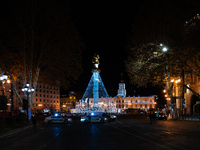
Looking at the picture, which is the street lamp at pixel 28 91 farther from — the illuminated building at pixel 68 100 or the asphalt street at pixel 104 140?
the illuminated building at pixel 68 100

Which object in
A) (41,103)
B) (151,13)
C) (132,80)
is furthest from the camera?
(41,103)

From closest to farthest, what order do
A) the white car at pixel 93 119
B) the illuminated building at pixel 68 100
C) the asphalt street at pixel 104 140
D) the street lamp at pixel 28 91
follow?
the asphalt street at pixel 104 140
the street lamp at pixel 28 91
the white car at pixel 93 119
the illuminated building at pixel 68 100

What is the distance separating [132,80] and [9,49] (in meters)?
17.3

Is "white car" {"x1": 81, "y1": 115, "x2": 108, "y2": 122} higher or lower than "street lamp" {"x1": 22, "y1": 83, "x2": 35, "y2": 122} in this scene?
lower

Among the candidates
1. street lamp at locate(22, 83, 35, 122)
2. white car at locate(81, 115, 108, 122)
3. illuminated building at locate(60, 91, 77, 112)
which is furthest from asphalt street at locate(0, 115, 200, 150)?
illuminated building at locate(60, 91, 77, 112)

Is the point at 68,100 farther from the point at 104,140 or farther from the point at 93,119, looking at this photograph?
the point at 104,140

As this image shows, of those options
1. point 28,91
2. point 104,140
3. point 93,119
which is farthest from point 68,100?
point 104,140

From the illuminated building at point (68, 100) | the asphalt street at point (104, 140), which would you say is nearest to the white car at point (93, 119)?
the asphalt street at point (104, 140)

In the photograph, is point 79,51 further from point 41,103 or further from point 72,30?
point 41,103

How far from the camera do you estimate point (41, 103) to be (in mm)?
105625

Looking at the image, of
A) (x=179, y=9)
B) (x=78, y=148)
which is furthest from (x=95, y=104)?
(x=78, y=148)

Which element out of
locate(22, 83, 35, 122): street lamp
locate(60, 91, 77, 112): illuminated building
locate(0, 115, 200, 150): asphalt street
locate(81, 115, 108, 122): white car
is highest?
locate(22, 83, 35, 122): street lamp

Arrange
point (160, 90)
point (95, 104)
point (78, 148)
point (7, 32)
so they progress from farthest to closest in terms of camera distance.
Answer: point (160, 90) < point (95, 104) < point (7, 32) < point (78, 148)

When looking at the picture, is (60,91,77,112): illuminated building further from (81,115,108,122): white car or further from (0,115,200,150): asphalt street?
(0,115,200,150): asphalt street
